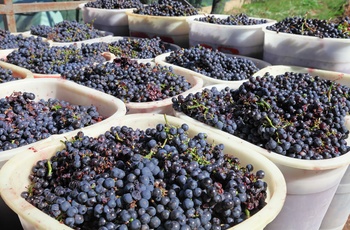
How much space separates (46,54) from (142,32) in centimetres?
114

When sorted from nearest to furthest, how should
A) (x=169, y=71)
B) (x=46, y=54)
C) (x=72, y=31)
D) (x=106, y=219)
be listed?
(x=106, y=219)
(x=169, y=71)
(x=46, y=54)
(x=72, y=31)

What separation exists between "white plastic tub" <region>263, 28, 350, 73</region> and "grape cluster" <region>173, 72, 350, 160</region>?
1.63 feet

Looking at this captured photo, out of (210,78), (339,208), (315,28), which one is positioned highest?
(315,28)

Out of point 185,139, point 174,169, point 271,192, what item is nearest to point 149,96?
point 185,139

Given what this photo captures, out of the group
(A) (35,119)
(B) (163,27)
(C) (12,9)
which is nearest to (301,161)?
(A) (35,119)

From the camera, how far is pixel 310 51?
2379 mm

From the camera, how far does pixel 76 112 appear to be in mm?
1717

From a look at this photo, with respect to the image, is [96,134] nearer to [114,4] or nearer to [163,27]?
[163,27]

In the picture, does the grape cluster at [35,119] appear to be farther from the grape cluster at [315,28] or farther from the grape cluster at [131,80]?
the grape cluster at [315,28]

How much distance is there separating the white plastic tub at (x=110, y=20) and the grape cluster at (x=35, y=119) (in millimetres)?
1884

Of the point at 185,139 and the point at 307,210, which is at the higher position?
the point at 185,139

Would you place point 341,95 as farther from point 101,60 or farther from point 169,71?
point 101,60

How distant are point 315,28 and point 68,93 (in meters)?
1.77

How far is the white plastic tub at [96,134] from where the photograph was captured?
101 centimetres
